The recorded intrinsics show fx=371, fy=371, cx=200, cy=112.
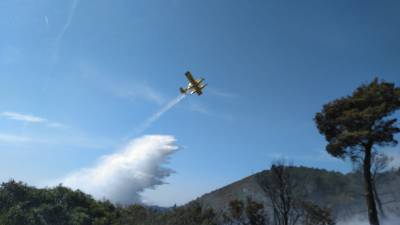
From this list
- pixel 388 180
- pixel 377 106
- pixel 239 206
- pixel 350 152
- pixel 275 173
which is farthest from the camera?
pixel 388 180

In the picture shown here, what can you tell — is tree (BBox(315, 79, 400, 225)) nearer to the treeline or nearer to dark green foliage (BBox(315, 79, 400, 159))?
dark green foliage (BBox(315, 79, 400, 159))

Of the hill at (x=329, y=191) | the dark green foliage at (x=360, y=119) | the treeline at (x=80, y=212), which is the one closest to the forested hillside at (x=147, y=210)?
the treeline at (x=80, y=212)

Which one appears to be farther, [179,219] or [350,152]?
[179,219]

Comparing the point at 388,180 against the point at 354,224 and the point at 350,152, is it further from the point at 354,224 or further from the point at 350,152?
the point at 350,152

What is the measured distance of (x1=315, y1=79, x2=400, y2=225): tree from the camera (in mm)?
26141

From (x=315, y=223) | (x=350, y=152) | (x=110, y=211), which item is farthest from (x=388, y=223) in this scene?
(x=110, y=211)

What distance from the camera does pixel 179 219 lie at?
127 ft

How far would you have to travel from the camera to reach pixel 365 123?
86.7 ft

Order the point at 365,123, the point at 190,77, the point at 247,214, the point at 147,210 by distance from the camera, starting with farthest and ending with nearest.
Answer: the point at 147,210
the point at 247,214
the point at 190,77
the point at 365,123

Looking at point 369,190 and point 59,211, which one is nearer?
point 369,190

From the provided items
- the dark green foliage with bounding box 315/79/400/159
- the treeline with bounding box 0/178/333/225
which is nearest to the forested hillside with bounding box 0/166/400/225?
the treeline with bounding box 0/178/333/225

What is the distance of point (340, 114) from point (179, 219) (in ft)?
64.6

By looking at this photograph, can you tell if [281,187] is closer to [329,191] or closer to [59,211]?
[59,211]

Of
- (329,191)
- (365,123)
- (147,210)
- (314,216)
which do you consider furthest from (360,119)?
(329,191)
